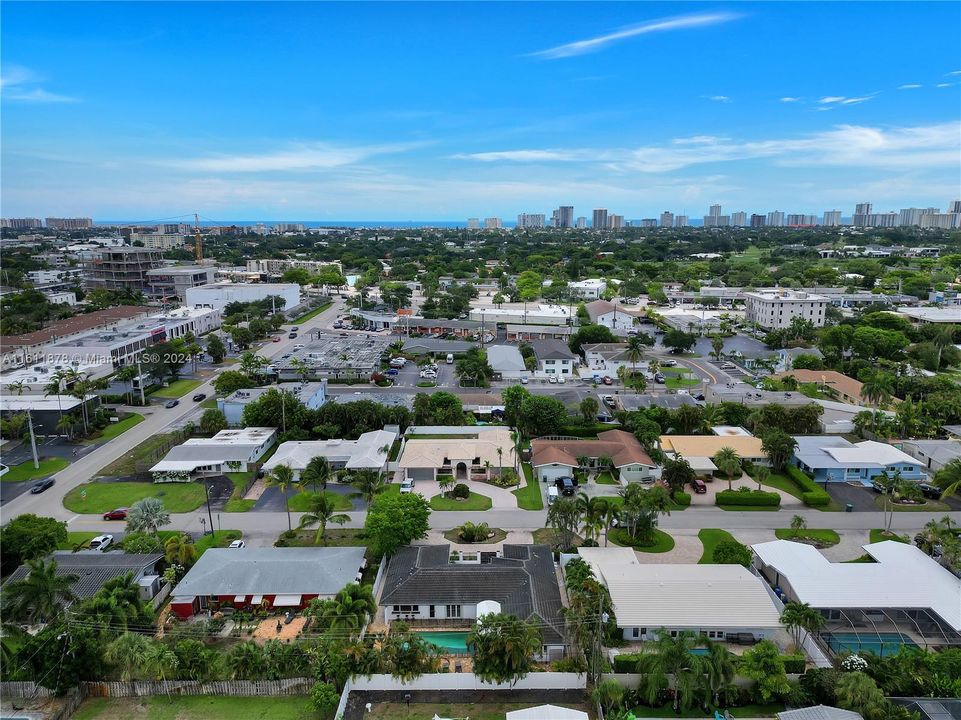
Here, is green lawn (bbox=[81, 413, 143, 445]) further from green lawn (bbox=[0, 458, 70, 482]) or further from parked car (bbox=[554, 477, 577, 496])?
parked car (bbox=[554, 477, 577, 496])

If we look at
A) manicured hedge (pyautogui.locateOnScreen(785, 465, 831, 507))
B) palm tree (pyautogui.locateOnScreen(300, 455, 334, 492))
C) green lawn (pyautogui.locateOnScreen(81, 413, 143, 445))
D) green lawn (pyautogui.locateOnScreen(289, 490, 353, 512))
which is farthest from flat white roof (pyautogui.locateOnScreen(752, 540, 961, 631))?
green lawn (pyautogui.locateOnScreen(81, 413, 143, 445))

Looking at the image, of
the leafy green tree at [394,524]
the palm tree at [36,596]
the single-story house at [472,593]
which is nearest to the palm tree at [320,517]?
the leafy green tree at [394,524]

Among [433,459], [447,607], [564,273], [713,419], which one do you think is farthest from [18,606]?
[564,273]

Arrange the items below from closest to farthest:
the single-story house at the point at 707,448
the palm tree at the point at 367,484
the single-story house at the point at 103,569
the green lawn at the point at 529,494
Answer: the single-story house at the point at 103,569 → the palm tree at the point at 367,484 → the green lawn at the point at 529,494 → the single-story house at the point at 707,448

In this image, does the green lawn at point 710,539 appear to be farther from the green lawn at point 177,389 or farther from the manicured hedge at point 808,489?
the green lawn at point 177,389

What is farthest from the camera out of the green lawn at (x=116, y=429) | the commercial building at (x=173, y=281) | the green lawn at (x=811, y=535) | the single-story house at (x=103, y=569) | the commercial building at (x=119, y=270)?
the commercial building at (x=119, y=270)

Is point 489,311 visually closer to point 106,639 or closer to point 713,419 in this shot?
point 713,419
